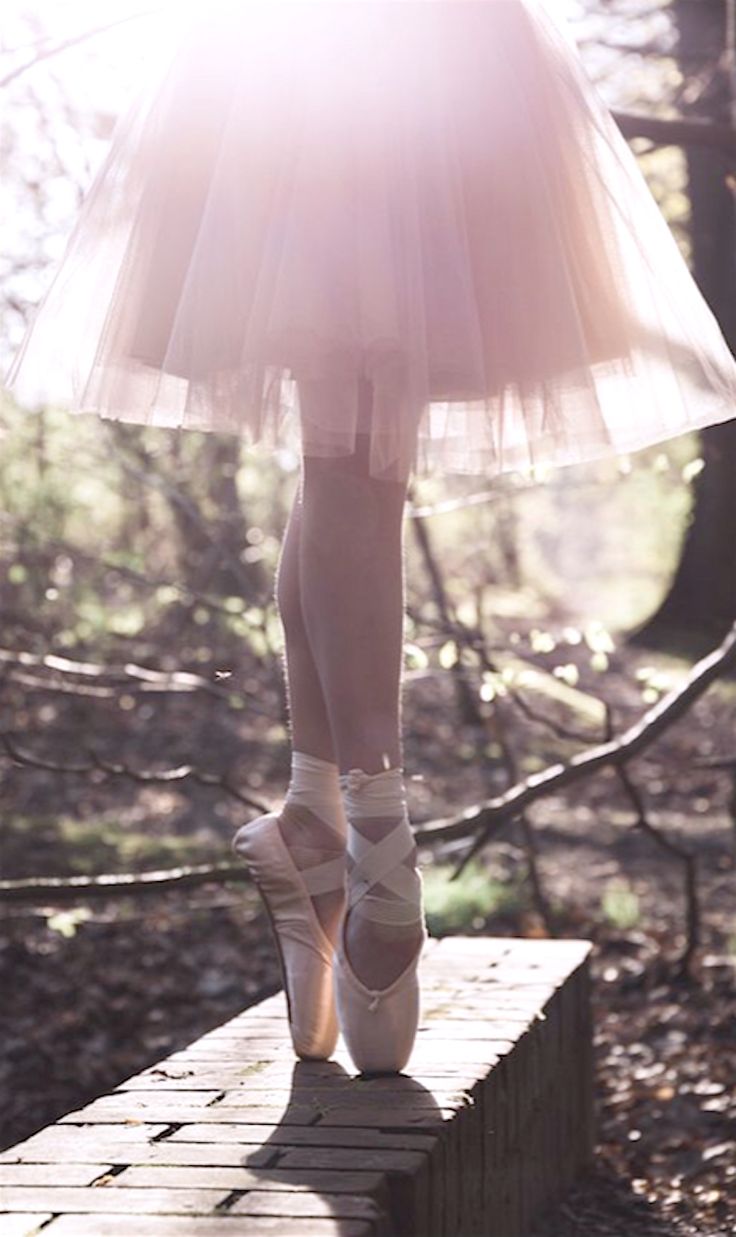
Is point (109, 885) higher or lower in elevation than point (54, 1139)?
higher

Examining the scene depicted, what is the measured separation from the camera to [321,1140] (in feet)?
5.43

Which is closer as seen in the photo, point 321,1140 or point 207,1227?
point 207,1227

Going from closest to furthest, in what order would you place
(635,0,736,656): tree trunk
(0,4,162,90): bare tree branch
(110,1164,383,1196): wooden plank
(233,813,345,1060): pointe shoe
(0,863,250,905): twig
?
(110,1164,383,1196): wooden plank < (233,813,345,1060): pointe shoe < (0,4,162,90): bare tree branch < (0,863,250,905): twig < (635,0,736,656): tree trunk

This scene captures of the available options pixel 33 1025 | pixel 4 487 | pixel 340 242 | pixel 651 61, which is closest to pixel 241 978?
pixel 33 1025

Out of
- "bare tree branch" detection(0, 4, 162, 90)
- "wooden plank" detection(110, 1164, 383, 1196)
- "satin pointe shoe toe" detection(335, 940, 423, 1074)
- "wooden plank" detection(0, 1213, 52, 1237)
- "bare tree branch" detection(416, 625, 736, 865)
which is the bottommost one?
"wooden plank" detection(0, 1213, 52, 1237)

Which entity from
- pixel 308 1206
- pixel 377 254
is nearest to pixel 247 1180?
pixel 308 1206

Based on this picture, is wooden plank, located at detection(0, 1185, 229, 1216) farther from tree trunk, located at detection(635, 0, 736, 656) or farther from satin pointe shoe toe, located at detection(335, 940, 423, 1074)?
tree trunk, located at detection(635, 0, 736, 656)

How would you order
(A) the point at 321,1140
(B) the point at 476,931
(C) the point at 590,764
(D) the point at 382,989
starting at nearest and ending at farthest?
(A) the point at 321,1140
(D) the point at 382,989
(C) the point at 590,764
(B) the point at 476,931

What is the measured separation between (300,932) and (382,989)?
18cm

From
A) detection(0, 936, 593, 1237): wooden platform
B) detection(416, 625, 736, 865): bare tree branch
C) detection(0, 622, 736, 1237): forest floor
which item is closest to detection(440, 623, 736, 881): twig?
detection(416, 625, 736, 865): bare tree branch

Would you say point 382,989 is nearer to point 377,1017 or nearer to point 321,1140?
point 377,1017

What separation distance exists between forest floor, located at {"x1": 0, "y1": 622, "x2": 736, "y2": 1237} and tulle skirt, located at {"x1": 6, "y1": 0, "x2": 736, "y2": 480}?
4.08ft

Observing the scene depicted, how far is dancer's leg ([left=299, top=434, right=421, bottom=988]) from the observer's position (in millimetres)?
1913

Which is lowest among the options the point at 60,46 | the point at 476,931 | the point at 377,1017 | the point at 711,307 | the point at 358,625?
the point at 476,931
